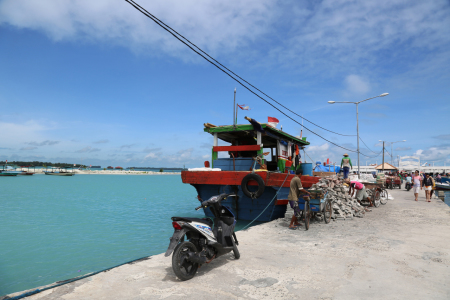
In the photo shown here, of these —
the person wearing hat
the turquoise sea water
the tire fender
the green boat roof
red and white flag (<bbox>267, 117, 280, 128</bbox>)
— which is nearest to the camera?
the turquoise sea water

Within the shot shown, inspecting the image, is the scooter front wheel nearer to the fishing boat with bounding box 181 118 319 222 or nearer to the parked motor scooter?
the parked motor scooter

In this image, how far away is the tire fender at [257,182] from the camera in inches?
376

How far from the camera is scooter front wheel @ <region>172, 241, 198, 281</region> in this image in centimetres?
432

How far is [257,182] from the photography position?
9.66 meters

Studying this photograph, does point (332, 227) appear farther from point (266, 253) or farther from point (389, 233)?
point (266, 253)

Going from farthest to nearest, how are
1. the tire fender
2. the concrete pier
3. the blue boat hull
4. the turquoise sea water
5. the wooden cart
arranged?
the blue boat hull → the tire fender → the wooden cart → the turquoise sea water → the concrete pier

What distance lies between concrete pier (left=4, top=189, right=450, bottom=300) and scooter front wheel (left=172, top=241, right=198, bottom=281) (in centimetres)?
14

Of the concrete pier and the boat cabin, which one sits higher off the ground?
the boat cabin

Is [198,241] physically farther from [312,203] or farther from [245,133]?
[245,133]

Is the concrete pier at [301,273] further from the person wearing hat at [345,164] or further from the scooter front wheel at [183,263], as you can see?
the person wearing hat at [345,164]

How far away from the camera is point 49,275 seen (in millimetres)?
6879

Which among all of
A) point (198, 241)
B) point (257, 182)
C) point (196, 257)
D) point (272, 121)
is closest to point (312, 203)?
point (257, 182)

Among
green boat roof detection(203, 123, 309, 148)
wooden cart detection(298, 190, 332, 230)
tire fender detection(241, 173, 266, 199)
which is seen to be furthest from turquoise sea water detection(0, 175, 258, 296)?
green boat roof detection(203, 123, 309, 148)

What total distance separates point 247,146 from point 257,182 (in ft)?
6.39
